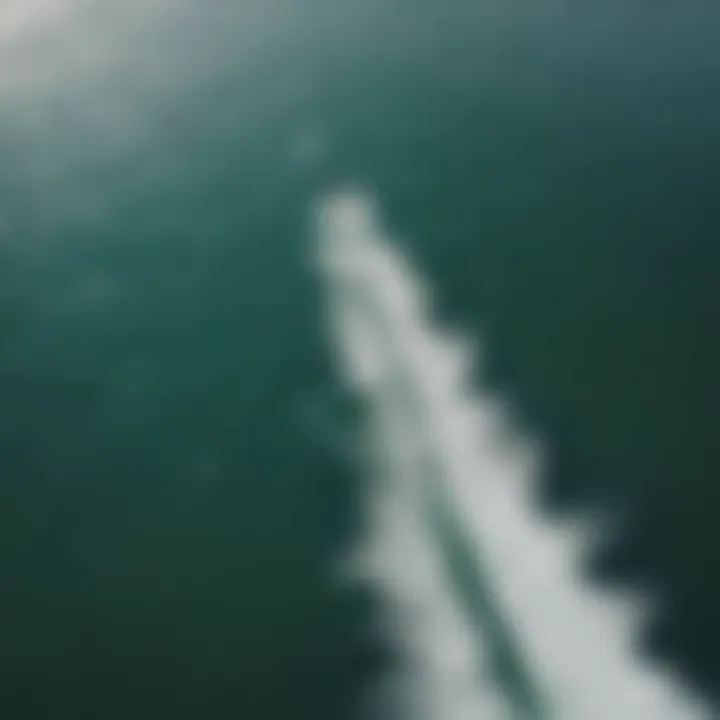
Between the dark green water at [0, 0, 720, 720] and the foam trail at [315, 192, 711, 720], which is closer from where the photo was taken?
the foam trail at [315, 192, 711, 720]

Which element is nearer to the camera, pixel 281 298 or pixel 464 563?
pixel 464 563

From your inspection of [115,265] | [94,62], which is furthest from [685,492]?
[94,62]

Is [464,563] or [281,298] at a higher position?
[281,298]

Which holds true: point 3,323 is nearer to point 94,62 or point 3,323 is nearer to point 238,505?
point 238,505

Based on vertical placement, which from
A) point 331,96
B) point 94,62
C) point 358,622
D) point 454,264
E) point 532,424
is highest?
point 94,62
